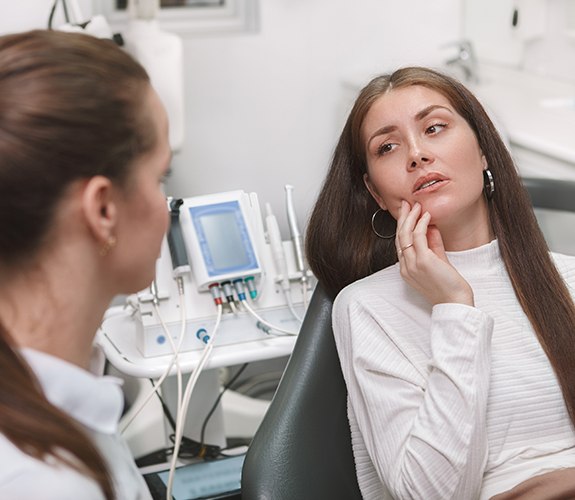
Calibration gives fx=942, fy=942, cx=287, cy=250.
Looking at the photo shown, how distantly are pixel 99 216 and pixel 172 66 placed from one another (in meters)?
1.60

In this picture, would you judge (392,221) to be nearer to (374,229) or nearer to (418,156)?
(374,229)

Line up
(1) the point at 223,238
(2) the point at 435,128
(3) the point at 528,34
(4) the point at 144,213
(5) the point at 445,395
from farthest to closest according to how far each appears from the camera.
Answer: (3) the point at 528,34
(1) the point at 223,238
(2) the point at 435,128
(5) the point at 445,395
(4) the point at 144,213

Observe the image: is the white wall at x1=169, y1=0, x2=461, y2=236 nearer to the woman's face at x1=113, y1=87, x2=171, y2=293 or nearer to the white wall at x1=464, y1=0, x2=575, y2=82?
the white wall at x1=464, y1=0, x2=575, y2=82

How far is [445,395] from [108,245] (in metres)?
0.67

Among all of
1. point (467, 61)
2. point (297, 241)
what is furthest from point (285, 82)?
point (297, 241)

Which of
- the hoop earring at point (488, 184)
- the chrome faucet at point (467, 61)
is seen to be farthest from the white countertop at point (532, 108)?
the hoop earring at point (488, 184)

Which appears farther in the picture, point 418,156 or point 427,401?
point 418,156

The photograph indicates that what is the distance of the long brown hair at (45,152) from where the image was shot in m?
0.88

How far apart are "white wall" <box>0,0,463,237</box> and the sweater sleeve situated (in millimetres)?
1759

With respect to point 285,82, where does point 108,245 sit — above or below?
above

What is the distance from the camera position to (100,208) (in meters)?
0.94

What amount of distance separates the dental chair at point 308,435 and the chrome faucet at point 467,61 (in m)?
1.86

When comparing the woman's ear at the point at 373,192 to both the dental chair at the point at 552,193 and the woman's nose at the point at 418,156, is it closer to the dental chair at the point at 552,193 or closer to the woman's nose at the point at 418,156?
the woman's nose at the point at 418,156

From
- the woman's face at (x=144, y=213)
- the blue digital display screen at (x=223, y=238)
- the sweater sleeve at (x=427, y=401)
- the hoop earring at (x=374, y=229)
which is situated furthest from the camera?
the blue digital display screen at (x=223, y=238)
